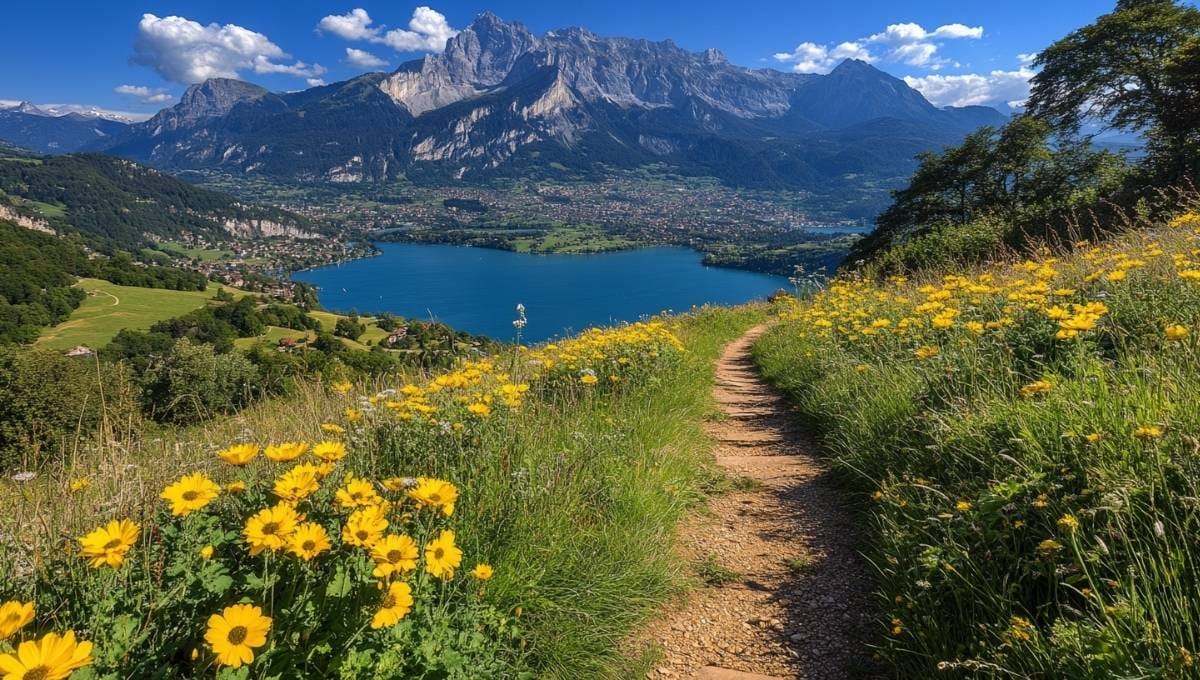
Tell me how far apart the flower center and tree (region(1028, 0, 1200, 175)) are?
862 inches

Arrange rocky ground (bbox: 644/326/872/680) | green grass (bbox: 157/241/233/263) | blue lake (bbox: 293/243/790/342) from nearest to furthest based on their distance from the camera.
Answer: rocky ground (bbox: 644/326/872/680) < blue lake (bbox: 293/243/790/342) < green grass (bbox: 157/241/233/263)

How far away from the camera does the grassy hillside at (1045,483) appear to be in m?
1.80

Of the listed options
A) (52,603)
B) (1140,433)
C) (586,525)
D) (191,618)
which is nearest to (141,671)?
(191,618)

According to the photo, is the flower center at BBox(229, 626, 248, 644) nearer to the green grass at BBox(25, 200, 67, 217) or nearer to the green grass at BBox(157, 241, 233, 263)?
the green grass at BBox(157, 241, 233, 263)

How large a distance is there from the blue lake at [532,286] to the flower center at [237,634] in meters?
48.9

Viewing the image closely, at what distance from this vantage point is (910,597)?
2461mm

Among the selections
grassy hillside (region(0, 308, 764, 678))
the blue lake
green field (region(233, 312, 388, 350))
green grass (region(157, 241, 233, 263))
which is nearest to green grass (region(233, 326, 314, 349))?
green field (region(233, 312, 388, 350))

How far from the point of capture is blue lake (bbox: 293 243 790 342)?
231ft

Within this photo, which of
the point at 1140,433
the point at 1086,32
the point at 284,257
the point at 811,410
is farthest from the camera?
the point at 284,257

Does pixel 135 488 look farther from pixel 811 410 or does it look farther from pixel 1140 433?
pixel 811 410

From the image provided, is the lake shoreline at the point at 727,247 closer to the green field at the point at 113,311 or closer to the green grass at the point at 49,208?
the green field at the point at 113,311

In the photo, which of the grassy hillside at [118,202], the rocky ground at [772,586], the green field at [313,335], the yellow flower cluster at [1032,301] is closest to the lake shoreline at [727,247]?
the green field at [313,335]

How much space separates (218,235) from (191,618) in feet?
622

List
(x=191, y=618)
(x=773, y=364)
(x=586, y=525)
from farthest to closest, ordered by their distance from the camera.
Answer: (x=773, y=364) → (x=586, y=525) → (x=191, y=618)
